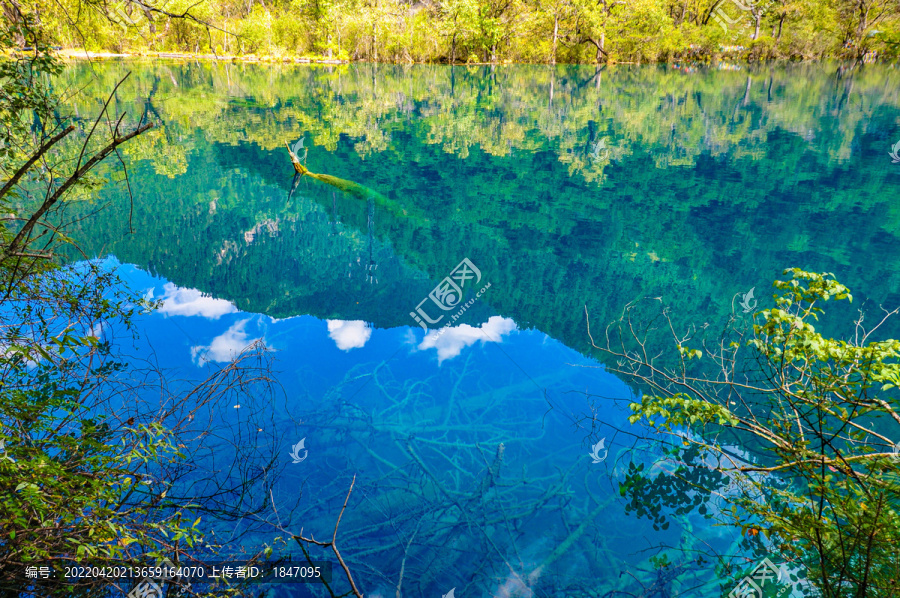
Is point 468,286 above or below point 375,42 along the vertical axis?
below

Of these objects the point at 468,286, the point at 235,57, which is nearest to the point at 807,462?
the point at 468,286

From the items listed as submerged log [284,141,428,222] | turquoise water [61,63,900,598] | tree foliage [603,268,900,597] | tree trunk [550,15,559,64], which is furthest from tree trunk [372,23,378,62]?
tree foliage [603,268,900,597]

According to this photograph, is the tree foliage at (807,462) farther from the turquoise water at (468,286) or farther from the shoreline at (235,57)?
the shoreline at (235,57)

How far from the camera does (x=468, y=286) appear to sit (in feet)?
37.7

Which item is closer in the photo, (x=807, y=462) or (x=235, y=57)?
(x=807, y=462)

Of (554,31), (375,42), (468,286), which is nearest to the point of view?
(468,286)

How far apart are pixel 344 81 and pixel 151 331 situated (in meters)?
38.8

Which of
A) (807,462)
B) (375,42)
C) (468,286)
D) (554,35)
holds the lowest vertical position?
(468,286)

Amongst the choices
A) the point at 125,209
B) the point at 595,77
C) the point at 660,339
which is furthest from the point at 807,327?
the point at 595,77

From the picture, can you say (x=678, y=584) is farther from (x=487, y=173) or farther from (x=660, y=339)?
(x=487, y=173)

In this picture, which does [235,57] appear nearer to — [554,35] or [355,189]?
[554,35]

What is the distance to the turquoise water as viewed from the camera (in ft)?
15.4

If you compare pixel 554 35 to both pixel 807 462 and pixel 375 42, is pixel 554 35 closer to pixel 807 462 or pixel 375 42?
pixel 375 42

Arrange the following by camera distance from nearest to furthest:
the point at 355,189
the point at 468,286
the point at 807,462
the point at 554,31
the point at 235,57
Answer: the point at 807,462 < the point at 468,286 < the point at 355,189 < the point at 235,57 < the point at 554,31
